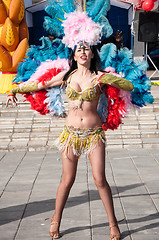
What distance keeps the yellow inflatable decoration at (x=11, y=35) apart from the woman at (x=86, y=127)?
27.3 feet

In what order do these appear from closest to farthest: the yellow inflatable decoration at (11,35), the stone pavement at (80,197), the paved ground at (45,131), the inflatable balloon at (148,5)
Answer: the stone pavement at (80,197) < the paved ground at (45,131) < the yellow inflatable decoration at (11,35) < the inflatable balloon at (148,5)

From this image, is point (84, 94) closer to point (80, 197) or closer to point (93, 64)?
point (93, 64)

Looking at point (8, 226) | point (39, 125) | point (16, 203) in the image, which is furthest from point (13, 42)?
point (8, 226)

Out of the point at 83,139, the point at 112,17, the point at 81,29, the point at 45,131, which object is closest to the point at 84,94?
the point at 83,139

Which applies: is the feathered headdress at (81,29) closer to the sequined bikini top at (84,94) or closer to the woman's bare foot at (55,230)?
the sequined bikini top at (84,94)

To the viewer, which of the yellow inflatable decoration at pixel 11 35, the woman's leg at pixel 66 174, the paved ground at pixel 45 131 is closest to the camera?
the woman's leg at pixel 66 174

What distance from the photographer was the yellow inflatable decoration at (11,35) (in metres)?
12.3

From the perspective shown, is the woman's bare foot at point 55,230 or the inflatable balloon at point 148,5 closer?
the woman's bare foot at point 55,230

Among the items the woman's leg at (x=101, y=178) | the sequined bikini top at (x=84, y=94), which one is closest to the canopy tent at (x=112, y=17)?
the sequined bikini top at (x=84, y=94)

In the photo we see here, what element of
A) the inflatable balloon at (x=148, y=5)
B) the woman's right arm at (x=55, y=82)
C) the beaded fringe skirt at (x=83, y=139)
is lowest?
the beaded fringe skirt at (x=83, y=139)

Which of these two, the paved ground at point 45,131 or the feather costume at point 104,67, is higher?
the feather costume at point 104,67

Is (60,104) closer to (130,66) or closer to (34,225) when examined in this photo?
(130,66)

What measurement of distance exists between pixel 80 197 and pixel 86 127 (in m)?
1.79

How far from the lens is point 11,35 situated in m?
12.3
